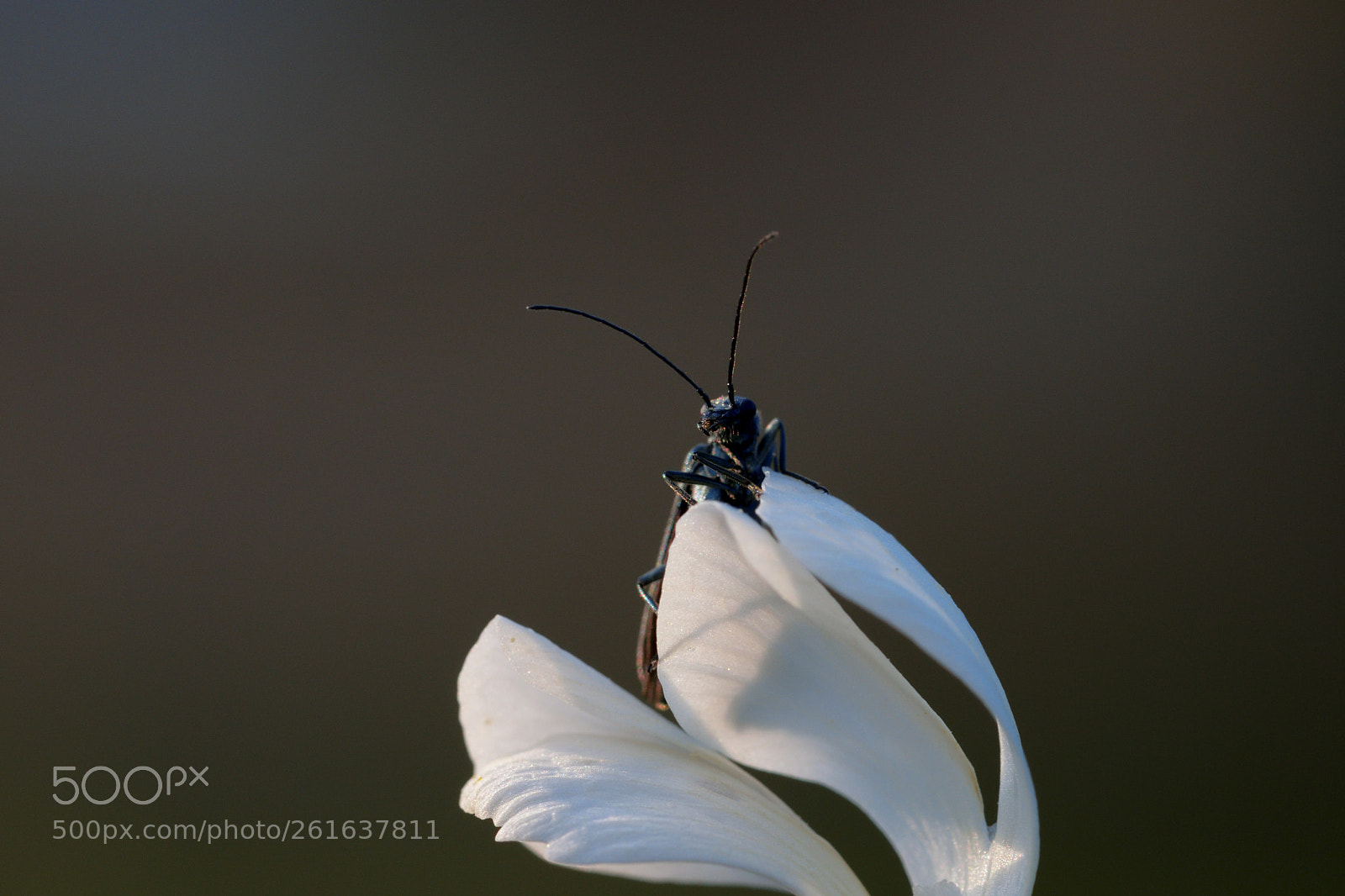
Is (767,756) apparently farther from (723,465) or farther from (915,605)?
(723,465)

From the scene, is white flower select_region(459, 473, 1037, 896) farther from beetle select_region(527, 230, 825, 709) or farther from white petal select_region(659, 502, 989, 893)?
beetle select_region(527, 230, 825, 709)

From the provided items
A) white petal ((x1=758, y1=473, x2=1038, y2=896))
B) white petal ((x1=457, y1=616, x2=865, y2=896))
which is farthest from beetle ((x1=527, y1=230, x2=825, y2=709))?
white petal ((x1=758, y1=473, x2=1038, y2=896))

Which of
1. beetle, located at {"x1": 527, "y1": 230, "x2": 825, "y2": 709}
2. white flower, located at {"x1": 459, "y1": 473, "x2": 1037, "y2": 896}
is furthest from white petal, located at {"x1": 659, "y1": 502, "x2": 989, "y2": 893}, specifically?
beetle, located at {"x1": 527, "y1": 230, "x2": 825, "y2": 709}

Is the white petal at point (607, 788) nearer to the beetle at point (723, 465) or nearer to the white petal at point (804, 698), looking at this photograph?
the white petal at point (804, 698)

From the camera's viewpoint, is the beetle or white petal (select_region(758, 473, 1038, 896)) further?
the beetle

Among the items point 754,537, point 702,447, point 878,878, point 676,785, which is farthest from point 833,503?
point 878,878

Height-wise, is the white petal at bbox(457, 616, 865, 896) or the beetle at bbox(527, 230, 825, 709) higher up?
the beetle at bbox(527, 230, 825, 709)

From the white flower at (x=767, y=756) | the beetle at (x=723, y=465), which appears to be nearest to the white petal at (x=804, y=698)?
the white flower at (x=767, y=756)
